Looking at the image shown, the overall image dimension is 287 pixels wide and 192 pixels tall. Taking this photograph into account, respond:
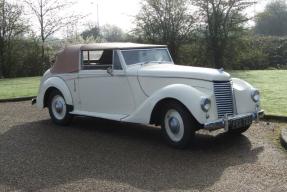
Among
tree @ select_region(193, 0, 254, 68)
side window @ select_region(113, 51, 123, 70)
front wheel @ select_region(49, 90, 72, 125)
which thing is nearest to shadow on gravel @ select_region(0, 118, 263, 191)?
front wheel @ select_region(49, 90, 72, 125)

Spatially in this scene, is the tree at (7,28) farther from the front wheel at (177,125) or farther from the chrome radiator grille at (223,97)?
the chrome radiator grille at (223,97)

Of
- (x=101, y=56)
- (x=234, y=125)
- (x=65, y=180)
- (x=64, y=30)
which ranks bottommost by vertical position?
(x=65, y=180)

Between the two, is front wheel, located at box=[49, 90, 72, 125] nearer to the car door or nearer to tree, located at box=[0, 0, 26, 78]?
the car door

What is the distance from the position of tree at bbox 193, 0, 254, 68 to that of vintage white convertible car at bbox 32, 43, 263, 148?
733 inches

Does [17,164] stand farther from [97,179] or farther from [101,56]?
[101,56]

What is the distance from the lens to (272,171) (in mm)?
5773

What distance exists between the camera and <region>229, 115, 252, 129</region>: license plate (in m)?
6.95

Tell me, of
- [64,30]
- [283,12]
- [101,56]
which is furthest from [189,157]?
[283,12]

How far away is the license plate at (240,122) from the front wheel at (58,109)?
11.9 feet

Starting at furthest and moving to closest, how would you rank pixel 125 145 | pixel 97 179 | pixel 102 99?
pixel 102 99 → pixel 125 145 → pixel 97 179

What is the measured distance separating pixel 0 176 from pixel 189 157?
8.40 ft

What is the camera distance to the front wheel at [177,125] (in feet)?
22.6

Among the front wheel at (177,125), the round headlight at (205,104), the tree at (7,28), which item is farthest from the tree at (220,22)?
the round headlight at (205,104)

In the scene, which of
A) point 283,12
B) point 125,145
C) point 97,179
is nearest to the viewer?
point 97,179
